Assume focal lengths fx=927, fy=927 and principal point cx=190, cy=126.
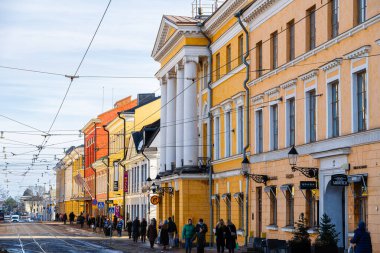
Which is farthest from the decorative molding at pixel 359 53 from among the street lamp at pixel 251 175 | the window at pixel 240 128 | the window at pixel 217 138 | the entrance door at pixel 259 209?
the window at pixel 217 138

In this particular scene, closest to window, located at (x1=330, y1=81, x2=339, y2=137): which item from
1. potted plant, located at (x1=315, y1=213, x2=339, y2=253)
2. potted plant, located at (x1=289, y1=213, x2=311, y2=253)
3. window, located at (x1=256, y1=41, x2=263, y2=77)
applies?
potted plant, located at (x1=315, y1=213, x2=339, y2=253)

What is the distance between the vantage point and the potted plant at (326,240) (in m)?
25.8

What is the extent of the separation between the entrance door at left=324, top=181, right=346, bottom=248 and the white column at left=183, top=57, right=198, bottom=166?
20249 mm

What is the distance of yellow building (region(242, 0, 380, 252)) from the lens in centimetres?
2630

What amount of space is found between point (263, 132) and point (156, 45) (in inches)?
766

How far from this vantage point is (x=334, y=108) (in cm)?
2941

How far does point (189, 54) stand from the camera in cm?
4875

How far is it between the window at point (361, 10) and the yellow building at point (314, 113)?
0.10 feet

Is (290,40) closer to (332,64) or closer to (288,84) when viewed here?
(288,84)

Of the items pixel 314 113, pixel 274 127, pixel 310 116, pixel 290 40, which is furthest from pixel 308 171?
pixel 274 127

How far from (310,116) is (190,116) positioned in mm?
18362

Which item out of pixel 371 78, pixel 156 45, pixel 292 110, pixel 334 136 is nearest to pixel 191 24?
pixel 156 45

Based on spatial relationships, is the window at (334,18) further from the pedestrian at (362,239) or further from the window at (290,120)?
the pedestrian at (362,239)

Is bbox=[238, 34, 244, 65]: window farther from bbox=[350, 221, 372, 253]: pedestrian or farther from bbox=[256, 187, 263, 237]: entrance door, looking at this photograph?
bbox=[350, 221, 372, 253]: pedestrian
